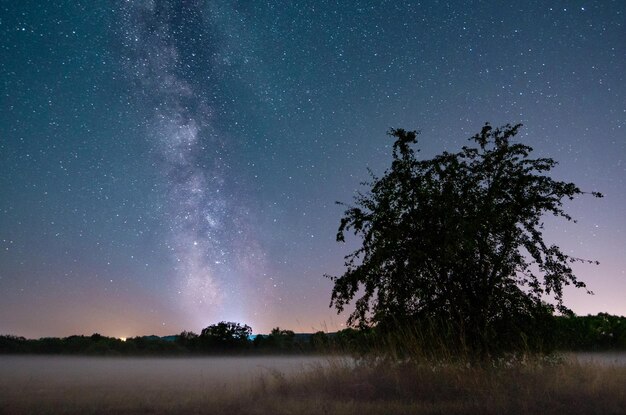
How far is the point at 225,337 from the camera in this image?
163 feet

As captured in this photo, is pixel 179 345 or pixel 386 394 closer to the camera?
pixel 386 394

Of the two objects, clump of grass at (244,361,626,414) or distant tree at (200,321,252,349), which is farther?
distant tree at (200,321,252,349)

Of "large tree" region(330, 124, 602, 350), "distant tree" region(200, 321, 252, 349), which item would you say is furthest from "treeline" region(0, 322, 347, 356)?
"large tree" region(330, 124, 602, 350)

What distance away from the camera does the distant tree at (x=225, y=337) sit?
49719 mm

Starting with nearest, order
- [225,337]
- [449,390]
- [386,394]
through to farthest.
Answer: [449,390] < [386,394] < [225,337]

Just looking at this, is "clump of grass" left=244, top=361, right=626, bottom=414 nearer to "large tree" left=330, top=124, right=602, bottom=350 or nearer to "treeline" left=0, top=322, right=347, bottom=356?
"large tree" left=330, top=124, right=602, bottom=350

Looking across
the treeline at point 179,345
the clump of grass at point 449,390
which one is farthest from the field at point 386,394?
the treeline at point 179,345

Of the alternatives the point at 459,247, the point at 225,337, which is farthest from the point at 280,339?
the point at 459,247

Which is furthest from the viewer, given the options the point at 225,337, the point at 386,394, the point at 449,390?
the point at 225,337

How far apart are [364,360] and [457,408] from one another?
4.65m

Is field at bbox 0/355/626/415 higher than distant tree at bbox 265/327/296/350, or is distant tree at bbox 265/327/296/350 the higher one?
distant tree at bbox 265/327/296/350

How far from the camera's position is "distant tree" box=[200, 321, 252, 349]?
163 ft

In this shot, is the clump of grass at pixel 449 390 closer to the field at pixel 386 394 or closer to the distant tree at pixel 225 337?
the field at pixel 386 394

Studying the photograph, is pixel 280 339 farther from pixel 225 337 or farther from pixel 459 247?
pixel 459 247
